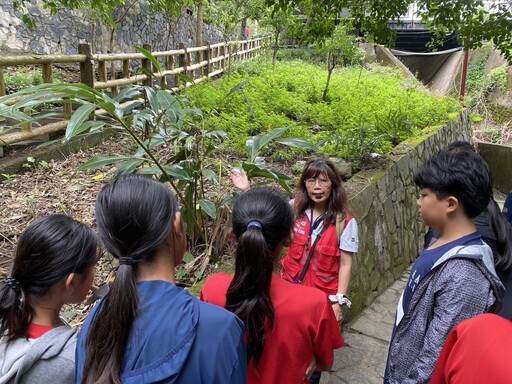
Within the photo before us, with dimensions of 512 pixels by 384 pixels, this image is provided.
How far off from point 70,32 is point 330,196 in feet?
33.9

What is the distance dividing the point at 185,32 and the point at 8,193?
13.0 meters

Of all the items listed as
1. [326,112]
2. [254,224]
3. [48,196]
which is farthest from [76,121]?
[326,112]

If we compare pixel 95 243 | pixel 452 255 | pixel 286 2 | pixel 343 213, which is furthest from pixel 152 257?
pixel 286 2

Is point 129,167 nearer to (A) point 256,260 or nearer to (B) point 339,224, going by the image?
(B) point 339,224

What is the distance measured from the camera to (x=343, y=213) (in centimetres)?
245

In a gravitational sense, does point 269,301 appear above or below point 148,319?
below

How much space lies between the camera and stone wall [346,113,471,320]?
12.7 feet

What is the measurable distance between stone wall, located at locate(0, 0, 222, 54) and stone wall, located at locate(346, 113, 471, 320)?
579 cm

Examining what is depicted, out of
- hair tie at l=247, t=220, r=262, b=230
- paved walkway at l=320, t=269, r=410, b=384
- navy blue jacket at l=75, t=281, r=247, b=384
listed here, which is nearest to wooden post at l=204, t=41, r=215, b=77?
paved walkway at l=320, t=269, r=410, b=384

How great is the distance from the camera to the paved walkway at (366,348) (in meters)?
2.94

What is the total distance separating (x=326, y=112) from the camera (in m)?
6.32

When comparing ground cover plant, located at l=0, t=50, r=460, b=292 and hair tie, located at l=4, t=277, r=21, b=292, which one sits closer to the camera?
hair tie, located at l=4, t=277, r=21, b=292

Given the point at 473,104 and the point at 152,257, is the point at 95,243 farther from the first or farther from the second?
the point at 473,104

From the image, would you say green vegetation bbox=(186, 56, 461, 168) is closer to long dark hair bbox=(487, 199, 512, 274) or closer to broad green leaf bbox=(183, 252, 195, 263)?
broad green leaf bbox=(183, 252, 195, 263)
